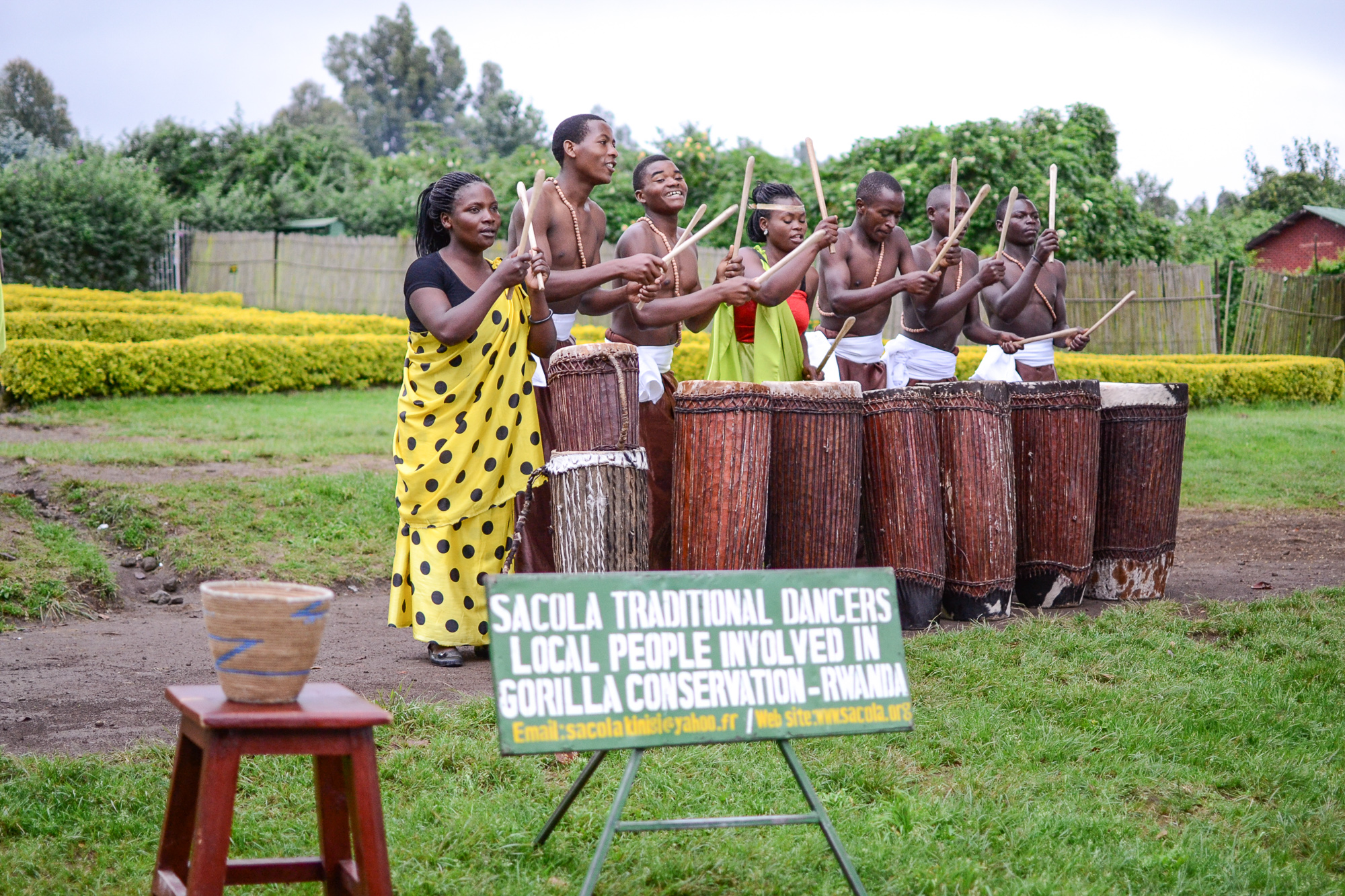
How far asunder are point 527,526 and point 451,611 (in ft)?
1.66

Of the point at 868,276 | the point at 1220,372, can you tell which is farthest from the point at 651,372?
the point at 1220,372

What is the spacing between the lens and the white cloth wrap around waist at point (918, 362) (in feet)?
24.0

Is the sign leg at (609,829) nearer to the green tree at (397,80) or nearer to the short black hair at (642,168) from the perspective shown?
the short black hair at (642,168)

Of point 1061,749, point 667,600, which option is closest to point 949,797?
point 1061,749

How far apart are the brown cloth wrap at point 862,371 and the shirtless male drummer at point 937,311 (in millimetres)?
192

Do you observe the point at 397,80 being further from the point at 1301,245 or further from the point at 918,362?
the point at 918,362

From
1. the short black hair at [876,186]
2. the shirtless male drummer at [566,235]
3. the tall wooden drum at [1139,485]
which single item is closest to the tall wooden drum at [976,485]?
the tall wooden drum at [1139,485]

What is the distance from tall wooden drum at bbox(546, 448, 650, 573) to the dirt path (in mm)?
728

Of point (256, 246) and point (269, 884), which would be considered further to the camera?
point (256, 246)

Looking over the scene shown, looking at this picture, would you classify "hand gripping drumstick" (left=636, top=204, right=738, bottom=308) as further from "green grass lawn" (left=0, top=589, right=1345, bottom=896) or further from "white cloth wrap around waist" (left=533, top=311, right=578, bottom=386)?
"green grass lawn" (left=0, top=589, right=1345, bottom=896)

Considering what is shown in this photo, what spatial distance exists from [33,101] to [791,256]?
2575 inches

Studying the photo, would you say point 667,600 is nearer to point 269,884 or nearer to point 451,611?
point 269,884

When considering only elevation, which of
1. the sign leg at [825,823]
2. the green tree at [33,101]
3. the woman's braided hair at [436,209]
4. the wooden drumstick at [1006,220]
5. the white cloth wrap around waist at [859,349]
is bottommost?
the sign leg at [825,823]

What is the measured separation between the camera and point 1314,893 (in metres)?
3.15
